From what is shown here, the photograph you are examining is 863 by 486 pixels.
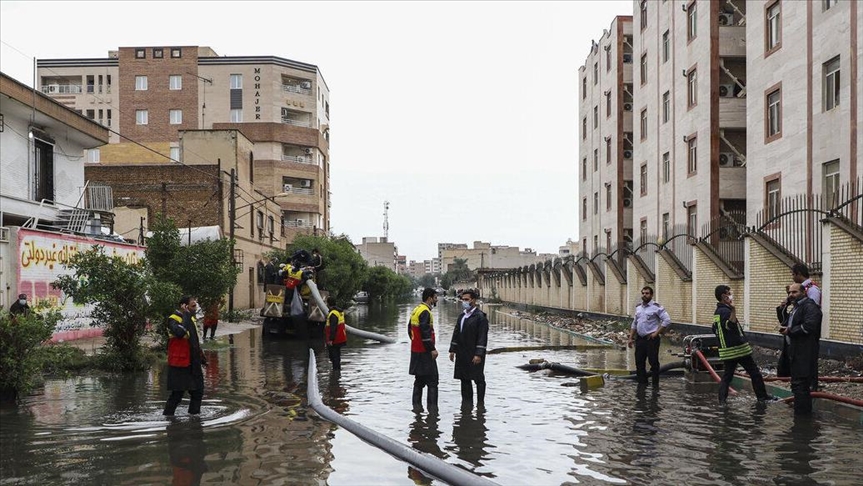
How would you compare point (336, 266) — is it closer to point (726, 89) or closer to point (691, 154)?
Answer: point (691, 154)

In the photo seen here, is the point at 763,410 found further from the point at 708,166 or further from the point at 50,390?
the point at 708,166

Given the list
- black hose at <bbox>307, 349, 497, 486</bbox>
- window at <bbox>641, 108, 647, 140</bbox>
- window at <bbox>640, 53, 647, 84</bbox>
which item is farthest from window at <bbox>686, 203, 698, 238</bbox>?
black hose at <bbox>307, 349, 497, 486</bbox>

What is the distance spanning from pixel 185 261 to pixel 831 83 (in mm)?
18736

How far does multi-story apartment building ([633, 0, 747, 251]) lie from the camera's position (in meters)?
31.3

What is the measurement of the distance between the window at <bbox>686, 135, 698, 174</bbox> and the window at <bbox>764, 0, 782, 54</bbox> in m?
6.97

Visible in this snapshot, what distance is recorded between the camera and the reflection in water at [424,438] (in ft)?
24.0

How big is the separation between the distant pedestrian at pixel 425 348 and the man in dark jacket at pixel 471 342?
0.41m

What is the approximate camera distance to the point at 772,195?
26.5 metres

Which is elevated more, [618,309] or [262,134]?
[262,134]

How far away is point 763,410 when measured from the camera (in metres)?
10.9

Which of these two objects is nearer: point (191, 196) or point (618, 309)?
point (618, 309)

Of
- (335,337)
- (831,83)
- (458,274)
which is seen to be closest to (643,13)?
(831,83)

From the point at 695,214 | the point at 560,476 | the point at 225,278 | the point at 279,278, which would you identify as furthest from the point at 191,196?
the point at 560,476

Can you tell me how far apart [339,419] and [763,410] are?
19.0ft
